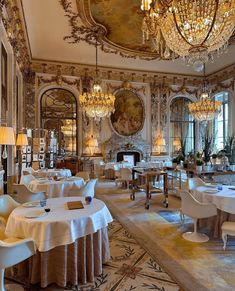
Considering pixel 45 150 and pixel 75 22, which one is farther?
pixel 45 150

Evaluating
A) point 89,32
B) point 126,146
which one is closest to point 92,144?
point 126,146

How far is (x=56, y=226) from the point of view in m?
2.76

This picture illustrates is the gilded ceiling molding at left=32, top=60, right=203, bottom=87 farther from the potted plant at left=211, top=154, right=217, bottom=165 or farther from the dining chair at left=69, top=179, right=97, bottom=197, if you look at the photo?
the dining chair at left=69, top=179, right=97, bottom=197

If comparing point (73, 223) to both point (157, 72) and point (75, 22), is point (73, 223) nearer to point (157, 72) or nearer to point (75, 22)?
point (75, 22)

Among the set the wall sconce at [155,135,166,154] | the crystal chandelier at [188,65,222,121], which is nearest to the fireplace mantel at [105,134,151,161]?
the wall sconce at [155,135,166,154]

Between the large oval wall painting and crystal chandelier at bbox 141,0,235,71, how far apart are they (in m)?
8.47

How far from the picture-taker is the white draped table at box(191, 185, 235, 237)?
159 inches

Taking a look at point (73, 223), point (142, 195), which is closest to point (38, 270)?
point (73, 223)

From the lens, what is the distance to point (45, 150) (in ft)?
33.6

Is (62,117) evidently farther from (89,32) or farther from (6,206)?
(6,206)

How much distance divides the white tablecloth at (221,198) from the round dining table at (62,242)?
7.02 ft

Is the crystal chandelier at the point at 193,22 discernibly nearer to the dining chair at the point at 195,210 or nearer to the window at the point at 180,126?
the dining chair at the point at 195,210

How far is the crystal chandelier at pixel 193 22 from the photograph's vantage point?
142 inches

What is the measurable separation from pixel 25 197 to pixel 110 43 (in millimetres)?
6827
